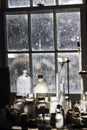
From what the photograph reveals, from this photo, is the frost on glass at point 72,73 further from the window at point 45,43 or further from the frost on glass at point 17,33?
the frost on glass at point 17,33

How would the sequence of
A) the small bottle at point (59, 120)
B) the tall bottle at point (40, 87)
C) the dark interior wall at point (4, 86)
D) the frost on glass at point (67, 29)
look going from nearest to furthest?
the small bottle at point (59, 120)
the dark interior wall at point (4, 86)
the tall bottle at point (40, 87)
the frost on glass at point (67, 29)

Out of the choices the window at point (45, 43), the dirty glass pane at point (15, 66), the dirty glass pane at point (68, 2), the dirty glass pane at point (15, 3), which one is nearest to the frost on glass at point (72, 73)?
the window at point (45, 43)

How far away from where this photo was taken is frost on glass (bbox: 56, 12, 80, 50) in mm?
3174

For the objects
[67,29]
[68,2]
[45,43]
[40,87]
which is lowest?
[40,87]

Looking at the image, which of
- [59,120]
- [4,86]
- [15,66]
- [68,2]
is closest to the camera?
[59,120]

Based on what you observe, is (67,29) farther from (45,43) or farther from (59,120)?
(59,120)

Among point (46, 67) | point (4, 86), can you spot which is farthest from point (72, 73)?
point (4, 86)

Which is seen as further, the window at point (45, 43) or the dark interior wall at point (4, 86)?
the window at point (45, 43)

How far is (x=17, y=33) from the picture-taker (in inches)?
129

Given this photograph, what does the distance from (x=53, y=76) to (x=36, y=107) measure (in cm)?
52

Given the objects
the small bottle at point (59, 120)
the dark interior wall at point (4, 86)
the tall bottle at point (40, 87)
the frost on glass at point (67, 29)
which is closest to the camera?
the small bottle at point (59, 120)

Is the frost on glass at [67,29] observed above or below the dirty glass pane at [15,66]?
above

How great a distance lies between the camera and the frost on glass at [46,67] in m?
3.22

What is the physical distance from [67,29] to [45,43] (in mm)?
228
